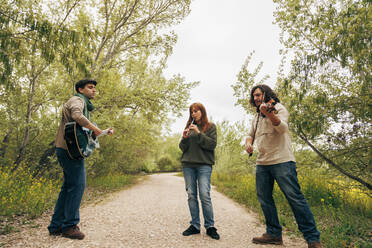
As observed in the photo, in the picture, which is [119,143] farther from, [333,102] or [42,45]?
[333,102]

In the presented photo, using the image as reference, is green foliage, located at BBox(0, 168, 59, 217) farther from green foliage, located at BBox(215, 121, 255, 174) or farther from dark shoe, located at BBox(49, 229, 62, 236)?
green foliage, located at BBox(215, 121, 255, 174)

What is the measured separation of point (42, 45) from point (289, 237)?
14.4 feet

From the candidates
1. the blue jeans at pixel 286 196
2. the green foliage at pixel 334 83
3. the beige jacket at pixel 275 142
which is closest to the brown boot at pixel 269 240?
the blue jeans at pixel 286 196

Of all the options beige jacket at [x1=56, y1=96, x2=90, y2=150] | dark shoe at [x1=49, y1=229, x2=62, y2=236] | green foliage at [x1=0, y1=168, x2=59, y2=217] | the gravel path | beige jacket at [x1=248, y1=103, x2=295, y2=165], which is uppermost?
beige jacket at [x1=56, y1=96, x2=90, y2=150]

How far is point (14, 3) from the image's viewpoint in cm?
315

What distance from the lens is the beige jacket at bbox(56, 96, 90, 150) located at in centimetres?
272

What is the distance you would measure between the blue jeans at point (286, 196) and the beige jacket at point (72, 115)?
244cm

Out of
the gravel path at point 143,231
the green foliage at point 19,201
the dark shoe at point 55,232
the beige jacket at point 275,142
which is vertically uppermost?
the beige jacket at point 275,142

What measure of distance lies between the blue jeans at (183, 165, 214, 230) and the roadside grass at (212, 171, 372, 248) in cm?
143

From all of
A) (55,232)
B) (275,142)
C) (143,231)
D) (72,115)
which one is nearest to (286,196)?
(275,142)

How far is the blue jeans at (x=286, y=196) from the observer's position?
2465mm

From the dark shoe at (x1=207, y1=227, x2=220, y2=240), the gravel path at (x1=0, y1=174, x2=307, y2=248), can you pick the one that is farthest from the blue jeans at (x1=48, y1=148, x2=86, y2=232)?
the dark shoe at (x1=207, y1=227, x2=220, y2=240)

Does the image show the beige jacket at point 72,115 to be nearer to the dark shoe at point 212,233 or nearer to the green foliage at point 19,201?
the green foliage at point 19,201

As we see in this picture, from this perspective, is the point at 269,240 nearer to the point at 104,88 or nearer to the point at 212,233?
the point at 212,233
